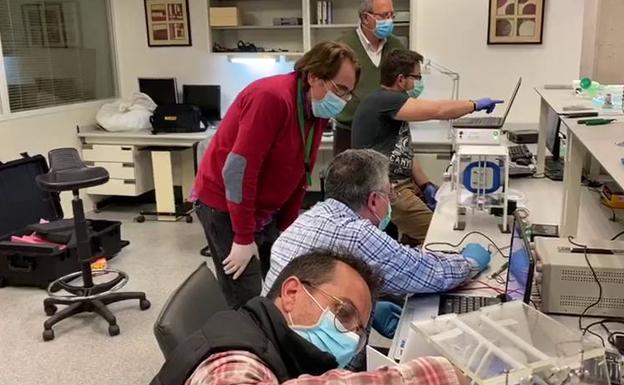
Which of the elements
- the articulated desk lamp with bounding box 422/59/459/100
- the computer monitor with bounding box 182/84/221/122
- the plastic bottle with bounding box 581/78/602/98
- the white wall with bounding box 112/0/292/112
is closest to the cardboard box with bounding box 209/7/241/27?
the white wall with bounding box 112/0/292/112

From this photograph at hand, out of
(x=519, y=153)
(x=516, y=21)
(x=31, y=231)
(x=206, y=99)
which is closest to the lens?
(x=519, y=153)

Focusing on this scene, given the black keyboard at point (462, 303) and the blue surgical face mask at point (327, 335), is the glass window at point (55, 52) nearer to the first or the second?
the black keyboard at point (462, 303)

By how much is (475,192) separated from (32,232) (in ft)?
9.55

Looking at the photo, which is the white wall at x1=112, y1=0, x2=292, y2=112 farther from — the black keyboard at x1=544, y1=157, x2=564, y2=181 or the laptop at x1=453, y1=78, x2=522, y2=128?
the black keyboard at x1=544, y1=157, x2=564, y2=181

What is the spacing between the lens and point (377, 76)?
364cm

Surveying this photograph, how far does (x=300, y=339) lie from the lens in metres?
1.09

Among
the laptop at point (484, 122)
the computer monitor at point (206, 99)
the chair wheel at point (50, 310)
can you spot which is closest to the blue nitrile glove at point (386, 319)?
the chair wheel at point (50, 310)

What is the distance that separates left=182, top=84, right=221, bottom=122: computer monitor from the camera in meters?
5.51

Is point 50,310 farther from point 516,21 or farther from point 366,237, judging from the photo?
point 516,21

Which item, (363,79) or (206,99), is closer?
(363,79)

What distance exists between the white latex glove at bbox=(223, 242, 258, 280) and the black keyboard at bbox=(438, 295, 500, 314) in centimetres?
73

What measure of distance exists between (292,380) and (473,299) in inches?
43.0

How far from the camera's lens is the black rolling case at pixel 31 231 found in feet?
12.3

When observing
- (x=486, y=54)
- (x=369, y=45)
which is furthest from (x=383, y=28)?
(x=486, y=54)
